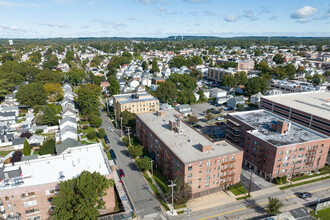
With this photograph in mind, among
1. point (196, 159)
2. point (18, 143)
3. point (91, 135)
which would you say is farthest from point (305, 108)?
point (18, 143)

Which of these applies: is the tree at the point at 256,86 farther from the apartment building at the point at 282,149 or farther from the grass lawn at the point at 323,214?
the grass lawn at the point at 323,214

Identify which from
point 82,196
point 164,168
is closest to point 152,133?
point 164,168

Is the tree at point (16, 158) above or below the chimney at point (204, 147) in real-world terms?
below

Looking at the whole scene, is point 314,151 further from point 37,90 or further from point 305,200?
point 37,90

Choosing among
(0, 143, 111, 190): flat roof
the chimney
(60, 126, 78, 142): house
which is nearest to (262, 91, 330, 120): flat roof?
the chimney

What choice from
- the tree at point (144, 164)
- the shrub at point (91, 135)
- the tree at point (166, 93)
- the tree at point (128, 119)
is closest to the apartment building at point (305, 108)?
the tree at point (166, 93)

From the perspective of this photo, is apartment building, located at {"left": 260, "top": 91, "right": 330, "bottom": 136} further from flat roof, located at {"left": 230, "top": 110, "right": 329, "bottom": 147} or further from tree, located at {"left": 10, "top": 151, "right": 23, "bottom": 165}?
tree, located at {"left": 10, "top": 151, "right": 23, "bottom": 165}
